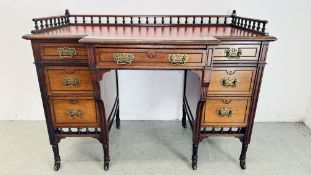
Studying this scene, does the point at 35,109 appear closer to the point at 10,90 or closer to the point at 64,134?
the point at 10,90

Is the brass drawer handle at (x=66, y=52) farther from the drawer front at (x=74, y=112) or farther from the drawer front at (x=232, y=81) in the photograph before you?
the drawer front at (x=232, y=81)

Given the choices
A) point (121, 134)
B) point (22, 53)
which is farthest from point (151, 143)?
point (22, 53)

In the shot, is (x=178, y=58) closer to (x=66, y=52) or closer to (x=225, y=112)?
(x=225, y=112)

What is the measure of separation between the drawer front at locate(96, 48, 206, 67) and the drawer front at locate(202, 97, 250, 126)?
0.33m

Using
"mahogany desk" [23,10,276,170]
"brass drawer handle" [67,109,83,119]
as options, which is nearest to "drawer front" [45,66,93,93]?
"mahogany desk" [23,10,276,170]

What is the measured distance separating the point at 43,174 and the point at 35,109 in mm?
917

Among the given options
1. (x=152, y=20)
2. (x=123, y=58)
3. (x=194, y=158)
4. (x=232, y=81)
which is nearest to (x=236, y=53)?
(x=232, y=81)

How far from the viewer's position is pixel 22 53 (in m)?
2.17

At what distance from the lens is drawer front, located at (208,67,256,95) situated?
1460 millimetres

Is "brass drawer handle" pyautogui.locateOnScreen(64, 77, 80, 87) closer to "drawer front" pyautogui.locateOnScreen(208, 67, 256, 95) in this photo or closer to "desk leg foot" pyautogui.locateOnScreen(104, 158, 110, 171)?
"desk leg foot" pyautogui.locateOnScreen(104, 158, 110, 171)

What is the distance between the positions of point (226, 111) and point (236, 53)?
0.39 m

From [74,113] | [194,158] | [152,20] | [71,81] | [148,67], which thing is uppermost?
[152,20]

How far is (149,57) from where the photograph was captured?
4.40ft

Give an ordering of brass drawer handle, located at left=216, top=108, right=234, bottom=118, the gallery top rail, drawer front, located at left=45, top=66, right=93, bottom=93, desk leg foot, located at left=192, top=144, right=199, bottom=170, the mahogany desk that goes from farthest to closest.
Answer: the gallery top rail → desk leg foot, located at left=192, top=144, right=199, bottom=170 → brass drawer handle, located at left=216, top=108, right=234, bottom=118 → drawer front, located at left=45, top=66, right=93, bottom=93 → the mahogany desk
